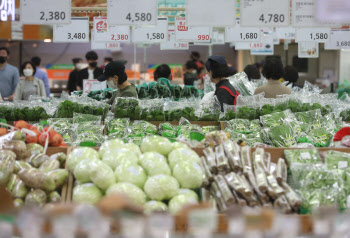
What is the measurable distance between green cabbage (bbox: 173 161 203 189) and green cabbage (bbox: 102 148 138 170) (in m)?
0.26

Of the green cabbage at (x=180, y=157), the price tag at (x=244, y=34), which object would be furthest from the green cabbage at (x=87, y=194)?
the price tag at (x=244, y=34)

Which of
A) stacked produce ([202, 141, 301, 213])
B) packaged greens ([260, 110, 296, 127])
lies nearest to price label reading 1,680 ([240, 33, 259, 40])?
packaged greens ([260, 110, 296, 127])

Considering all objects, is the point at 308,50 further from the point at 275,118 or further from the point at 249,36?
the point at 275,118

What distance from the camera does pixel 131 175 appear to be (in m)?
2.69

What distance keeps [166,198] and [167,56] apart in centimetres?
1304

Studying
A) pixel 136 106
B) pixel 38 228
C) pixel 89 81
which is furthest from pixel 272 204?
pixel 89 81

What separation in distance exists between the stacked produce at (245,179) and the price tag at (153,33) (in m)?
4.27

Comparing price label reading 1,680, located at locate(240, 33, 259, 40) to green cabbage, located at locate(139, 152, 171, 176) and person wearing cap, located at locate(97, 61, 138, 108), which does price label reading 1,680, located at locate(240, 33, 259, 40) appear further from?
green cabbage, located at locate(139, 152, 171, 176)

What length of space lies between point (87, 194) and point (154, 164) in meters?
0.42

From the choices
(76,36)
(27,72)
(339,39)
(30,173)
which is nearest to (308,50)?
(339,39)

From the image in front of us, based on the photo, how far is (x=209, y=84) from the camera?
7035mm

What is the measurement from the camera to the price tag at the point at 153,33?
23.3ft

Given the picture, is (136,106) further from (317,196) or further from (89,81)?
(89,81)

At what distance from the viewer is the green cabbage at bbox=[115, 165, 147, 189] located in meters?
2.68
